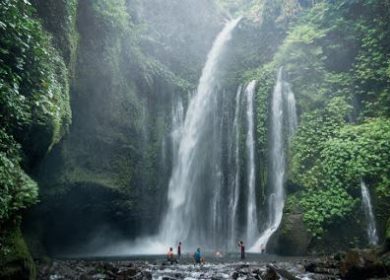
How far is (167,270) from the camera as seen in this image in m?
12.7

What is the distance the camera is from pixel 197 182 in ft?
76.7

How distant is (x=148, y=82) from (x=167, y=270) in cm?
1437

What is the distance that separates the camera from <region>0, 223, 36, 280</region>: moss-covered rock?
8852 mm

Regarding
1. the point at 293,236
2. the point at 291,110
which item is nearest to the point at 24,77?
the point at 293,236

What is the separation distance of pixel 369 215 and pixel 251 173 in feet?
22.2

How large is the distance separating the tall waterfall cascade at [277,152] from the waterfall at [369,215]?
12.6 ft

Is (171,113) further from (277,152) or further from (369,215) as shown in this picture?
(369,215)

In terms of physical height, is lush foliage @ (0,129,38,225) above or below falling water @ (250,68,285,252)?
below

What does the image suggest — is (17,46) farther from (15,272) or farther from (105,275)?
(105,275)

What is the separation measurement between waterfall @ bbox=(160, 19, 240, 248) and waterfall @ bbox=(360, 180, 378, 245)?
773cm

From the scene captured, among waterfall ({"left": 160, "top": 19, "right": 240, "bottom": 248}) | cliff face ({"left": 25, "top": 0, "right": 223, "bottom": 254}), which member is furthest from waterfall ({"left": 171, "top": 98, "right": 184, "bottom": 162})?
cliff face ({"left": 25, "top": 0, "right": 223, "bottom": 254})

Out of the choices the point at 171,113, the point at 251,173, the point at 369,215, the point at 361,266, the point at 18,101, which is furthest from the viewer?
the point at 171,113

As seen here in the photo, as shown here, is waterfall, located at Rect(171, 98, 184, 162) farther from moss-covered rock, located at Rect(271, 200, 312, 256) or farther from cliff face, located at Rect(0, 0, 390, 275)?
moss-covered rock, located at Rect(271, 200, 312, 256)

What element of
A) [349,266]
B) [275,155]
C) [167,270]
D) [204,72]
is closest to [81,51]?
[204,72]
